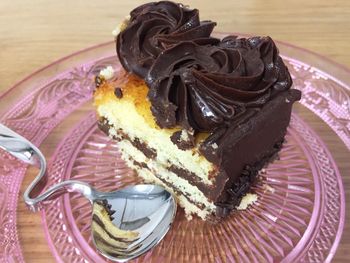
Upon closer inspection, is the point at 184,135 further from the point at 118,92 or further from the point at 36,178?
the point at 36,178

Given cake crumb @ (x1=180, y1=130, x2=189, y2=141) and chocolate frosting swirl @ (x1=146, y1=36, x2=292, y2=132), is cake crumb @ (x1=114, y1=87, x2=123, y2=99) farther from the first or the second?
cake crumb @ (x1=180, y1=130, x2=189, y2=141)

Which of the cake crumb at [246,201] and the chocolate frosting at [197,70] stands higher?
the chocolate frosting at [197,70]

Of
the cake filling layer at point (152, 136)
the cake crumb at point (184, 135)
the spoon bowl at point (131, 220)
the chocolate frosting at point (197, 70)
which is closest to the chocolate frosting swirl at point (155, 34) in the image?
the chocolate frosting at point (197, 70)

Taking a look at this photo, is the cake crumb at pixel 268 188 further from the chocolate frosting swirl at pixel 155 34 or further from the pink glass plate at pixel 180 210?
the chocolate frosting swirl at pixel 155 34

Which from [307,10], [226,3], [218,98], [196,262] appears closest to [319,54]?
[307,10]

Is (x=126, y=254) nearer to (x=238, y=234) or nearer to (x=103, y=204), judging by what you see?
(x=103, y=204)
